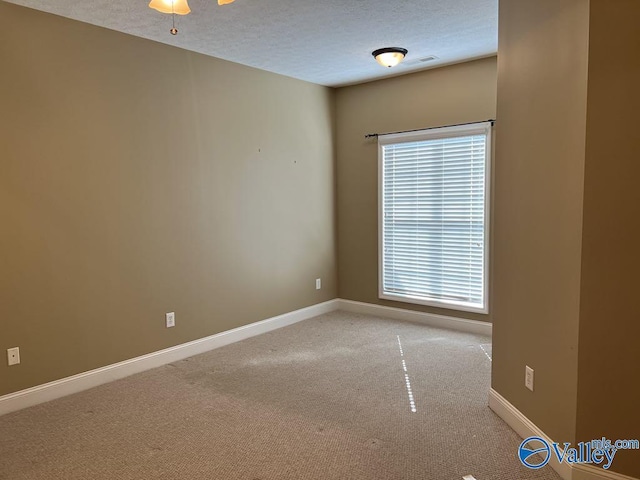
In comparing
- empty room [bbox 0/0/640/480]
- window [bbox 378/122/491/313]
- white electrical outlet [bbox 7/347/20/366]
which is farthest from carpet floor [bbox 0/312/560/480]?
window [bbox 378/122/491/313]

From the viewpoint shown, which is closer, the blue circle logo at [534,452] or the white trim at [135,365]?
the blue circle logo at [534,452]

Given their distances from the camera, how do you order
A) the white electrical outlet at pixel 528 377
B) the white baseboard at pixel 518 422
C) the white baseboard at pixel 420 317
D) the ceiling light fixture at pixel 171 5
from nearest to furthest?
the white baseboard at pixel 518 422, the ceiling light fixture at pixel 171 5, the white electrical outlet at pixel 528 377, the white baseboard at pixel 420 317

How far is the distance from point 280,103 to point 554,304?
3.61 meters

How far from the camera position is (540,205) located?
2.42 metres

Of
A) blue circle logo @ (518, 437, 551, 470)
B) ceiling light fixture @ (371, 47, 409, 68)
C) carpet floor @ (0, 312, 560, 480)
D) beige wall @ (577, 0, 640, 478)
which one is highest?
ceiling light fixture @ (371, 47, 409, 68)

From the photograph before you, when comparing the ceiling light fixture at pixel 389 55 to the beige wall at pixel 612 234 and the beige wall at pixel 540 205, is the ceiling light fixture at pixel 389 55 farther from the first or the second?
the beige wall at pixel 612 234

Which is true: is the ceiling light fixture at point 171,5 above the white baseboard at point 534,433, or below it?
above

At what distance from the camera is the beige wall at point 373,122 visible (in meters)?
4.63

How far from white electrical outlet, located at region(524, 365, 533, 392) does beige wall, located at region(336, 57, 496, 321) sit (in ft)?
7.15

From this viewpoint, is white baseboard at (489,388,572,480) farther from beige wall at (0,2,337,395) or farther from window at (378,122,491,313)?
beige wall at (0,2,337,395)

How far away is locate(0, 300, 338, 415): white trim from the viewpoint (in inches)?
124

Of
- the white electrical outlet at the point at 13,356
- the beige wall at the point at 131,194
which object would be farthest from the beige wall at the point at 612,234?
the white electrical outlet at the point at 13,356

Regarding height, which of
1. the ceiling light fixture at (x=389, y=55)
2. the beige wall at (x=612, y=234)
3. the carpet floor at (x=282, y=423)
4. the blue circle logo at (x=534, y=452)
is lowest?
the carpet floor at (x=282, y=423)

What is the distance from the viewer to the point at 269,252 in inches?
195
